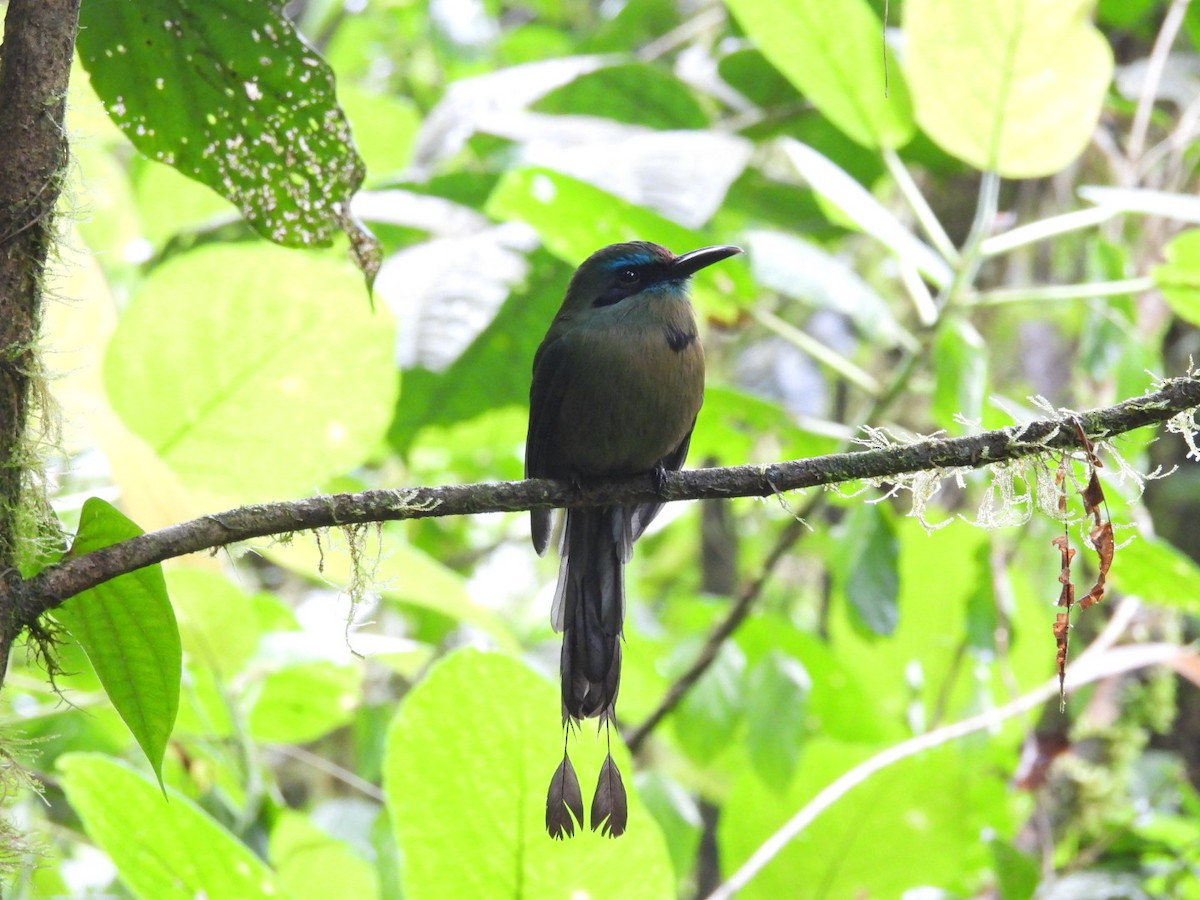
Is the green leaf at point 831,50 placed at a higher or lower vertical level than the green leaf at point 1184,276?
higher

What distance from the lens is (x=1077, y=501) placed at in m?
1.75

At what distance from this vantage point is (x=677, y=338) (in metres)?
2.62

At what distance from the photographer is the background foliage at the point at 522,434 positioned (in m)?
1.62

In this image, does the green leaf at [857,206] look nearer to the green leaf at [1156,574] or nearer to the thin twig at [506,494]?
the green leaf at [1156,574]

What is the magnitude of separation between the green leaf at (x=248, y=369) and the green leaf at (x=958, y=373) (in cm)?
122

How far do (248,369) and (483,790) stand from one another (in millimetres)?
989

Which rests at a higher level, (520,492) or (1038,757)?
(520,492)

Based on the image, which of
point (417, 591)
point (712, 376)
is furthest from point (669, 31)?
point (417, 591)

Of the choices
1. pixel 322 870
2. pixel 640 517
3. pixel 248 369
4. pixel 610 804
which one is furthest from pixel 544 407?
pixel 610 804

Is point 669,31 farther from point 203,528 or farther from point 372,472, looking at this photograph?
point 203,528

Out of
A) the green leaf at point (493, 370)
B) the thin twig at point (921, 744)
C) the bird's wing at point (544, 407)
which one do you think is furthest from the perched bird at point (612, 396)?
the thin twig at point (921, 744)

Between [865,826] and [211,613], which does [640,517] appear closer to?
[865,826]

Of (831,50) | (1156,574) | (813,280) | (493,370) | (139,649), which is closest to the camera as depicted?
(139,649)

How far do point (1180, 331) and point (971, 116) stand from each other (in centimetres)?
277
